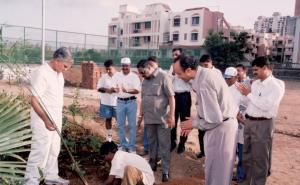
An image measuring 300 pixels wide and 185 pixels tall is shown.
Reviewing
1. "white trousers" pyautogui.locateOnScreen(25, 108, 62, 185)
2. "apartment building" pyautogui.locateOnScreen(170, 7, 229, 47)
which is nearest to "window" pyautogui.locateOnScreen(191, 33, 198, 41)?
"apartment building" pyautogui.locateOnScreen(170, 7, 229, 47)

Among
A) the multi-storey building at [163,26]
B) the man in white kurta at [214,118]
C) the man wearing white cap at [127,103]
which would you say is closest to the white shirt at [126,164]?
the man in white kurta at [214,118]

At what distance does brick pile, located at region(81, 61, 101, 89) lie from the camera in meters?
15.2

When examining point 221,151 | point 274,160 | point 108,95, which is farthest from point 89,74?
point 221,151

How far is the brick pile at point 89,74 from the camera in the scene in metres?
15.2

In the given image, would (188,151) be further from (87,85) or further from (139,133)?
(87,85)

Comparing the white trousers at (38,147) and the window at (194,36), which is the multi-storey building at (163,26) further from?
the white trousers at (38,147)

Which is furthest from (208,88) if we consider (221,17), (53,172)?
(221,17)

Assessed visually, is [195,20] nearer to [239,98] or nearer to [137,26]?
[137,26]

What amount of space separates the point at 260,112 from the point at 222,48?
2850 cm

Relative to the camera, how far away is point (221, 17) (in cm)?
4869

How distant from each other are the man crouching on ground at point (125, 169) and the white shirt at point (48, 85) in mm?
898

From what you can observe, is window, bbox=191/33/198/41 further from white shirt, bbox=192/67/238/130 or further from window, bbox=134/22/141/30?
white shirt, bbox=192/67/238/130

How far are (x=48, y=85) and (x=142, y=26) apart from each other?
177ft

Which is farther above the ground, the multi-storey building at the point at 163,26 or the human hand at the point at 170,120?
the multi-storey building at the point at 163,26
